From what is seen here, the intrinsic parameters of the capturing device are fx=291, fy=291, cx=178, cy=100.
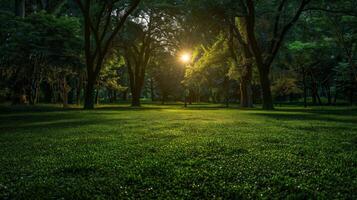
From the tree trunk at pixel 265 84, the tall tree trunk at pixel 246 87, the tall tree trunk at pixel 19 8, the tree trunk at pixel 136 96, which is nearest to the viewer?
the tree trunk at pixel 265 84

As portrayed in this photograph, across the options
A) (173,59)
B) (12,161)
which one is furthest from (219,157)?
(173,59)

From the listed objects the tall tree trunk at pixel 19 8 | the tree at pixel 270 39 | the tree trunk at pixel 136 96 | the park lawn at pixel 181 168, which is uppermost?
the tall tree trunk at pixel 19 8

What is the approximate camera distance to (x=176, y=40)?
4119 centimetres

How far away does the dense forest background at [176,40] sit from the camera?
76.3 feet

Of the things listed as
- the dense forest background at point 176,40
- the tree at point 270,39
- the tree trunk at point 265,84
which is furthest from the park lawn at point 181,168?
the tree at point 270,39

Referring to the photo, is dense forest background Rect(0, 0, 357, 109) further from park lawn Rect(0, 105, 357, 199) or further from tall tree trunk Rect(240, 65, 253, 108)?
park lawn Rect(0, 105, 357, 199)

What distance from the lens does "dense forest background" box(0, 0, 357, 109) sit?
23266mm

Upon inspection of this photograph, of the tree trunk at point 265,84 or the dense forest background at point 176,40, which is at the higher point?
the dense forest background at point 176,40

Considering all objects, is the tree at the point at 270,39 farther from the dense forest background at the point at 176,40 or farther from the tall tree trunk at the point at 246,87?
the tall tree trunk at the point at 246,87

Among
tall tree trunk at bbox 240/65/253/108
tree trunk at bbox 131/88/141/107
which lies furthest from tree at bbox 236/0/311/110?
tree trunk at bbox 131/88/141/107

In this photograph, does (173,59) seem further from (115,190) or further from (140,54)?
(115,190)

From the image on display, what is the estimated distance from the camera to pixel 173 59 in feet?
165

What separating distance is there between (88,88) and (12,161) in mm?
22899

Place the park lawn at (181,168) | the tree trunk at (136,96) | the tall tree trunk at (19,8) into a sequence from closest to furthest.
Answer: the park lawn at (181,168), the tall tree trunk at (19,8), the tree trunk at (136,96)
